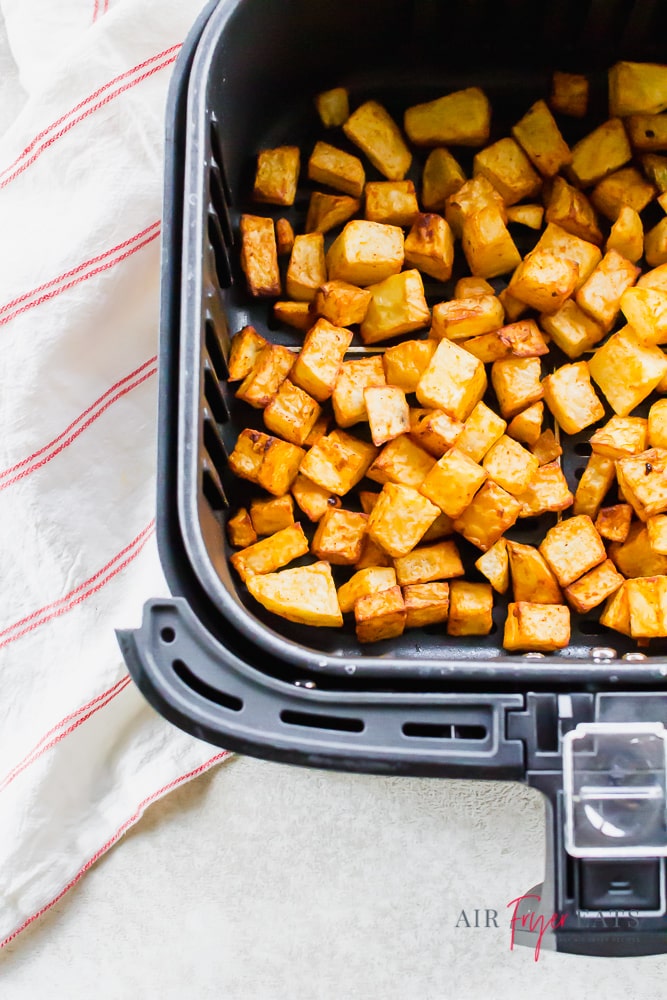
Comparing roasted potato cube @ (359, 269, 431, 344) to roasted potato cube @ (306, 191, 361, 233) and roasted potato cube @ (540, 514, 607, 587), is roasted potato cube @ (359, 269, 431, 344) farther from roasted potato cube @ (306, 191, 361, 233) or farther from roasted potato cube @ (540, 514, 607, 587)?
roasted potato cube @ (540, 514, 607, 587)

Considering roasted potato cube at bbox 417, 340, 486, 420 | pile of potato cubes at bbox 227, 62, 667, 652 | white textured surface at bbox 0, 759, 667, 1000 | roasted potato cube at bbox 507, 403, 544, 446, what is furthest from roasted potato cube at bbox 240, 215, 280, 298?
white textured surface at bbox 0, 759, 667, 1000

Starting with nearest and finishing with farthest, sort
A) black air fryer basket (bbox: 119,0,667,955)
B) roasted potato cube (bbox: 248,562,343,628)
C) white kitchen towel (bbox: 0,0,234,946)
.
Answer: black air fryer basket (bbox: 119,0,667,955), roasted potato cube (bbox: 248,562,343,628), white kitchen towel (bbox: 0,0,234,946)

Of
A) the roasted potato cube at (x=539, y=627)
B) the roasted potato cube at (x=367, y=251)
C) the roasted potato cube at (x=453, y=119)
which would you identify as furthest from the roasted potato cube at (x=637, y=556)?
the roasted potato cube at (x=453, y=119)

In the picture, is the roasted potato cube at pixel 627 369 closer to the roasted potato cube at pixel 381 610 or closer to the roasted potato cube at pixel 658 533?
the roasted potato cube at pixel 658 533

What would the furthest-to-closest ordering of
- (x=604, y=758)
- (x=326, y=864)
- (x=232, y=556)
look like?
(x=326, y=864) < (x=232, y=556) < (x=604, y=758)

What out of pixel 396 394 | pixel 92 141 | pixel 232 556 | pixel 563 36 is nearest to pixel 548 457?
pixel 396 394

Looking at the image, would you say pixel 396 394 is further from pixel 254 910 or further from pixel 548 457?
pixel 254 910
